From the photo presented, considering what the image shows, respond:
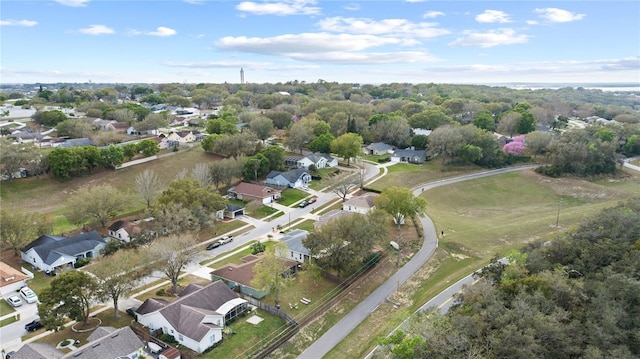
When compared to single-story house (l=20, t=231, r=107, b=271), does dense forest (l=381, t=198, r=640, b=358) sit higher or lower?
higher

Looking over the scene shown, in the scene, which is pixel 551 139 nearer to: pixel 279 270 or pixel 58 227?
pixel 279 270

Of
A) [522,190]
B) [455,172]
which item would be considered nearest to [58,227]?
[455,172]

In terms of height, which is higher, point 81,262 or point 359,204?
point 359,204

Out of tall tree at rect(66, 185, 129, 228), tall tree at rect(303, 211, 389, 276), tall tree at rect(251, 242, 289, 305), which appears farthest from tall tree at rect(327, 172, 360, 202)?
tall tree at rect(66, 185, 129, 228)

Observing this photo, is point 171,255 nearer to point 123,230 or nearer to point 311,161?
point 123,230

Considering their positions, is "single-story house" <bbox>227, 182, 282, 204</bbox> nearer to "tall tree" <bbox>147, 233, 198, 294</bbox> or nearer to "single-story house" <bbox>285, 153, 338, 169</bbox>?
"single-story house" <bbox>285, 153, 338, 169</bbox>

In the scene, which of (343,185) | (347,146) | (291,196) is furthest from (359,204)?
(347,146)
